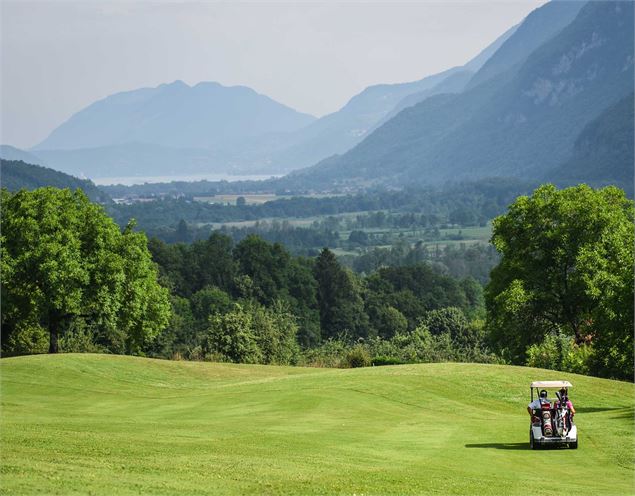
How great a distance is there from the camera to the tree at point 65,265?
2023 inches

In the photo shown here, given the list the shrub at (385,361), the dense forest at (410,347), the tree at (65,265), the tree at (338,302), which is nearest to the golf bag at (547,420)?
the dense forest at (410,347)

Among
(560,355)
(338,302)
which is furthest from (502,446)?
(338,302)

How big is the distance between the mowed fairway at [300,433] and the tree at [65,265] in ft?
23.2

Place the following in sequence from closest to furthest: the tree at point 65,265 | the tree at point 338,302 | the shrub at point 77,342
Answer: the tree at point 65,265
the shrub at point 77,342
the tree at point 338,302

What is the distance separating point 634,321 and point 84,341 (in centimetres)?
4064

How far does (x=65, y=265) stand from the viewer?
169 feet

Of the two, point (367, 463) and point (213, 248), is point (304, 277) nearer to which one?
point (213, 248)

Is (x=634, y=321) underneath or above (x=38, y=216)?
underneath

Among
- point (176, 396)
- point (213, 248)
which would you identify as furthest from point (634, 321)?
point (213, 248)

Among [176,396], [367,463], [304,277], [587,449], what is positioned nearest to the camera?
[367,463]

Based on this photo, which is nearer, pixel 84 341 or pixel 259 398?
pixel 259 398

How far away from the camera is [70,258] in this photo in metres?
52.1

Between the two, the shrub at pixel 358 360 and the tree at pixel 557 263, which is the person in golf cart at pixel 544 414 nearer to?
the tree at pixel 557 263

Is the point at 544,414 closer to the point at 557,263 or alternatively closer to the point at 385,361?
the point at 557,263
